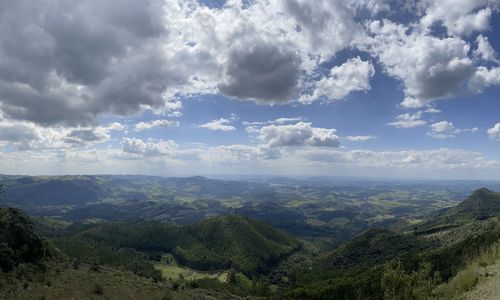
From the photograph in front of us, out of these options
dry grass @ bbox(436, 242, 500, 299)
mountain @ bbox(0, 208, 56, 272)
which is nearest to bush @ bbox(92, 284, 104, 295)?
mountain @ bbox(0, 208, 56, 272)

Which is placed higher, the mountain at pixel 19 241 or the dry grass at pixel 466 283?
the dry grass at pixel 466 283

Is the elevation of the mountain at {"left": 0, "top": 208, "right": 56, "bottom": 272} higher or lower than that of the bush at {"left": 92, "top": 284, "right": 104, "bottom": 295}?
higher

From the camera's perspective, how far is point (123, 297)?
60.6 meters

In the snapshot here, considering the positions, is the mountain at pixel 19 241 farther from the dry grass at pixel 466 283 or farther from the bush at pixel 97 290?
the dry grass at pixel 466 283

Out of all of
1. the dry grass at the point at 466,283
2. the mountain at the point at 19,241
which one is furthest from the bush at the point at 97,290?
the dry grass at the point at 466,283

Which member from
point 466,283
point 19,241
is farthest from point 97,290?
point 466,283

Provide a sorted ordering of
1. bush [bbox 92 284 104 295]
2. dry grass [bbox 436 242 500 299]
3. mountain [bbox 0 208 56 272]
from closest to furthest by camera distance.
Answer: dry grass [bbox 436 242 500 299]
bush [bbox 92 284 104 295]
mountain [bbox 0 208 56 272]

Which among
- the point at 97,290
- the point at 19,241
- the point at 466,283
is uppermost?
the point at 466,283

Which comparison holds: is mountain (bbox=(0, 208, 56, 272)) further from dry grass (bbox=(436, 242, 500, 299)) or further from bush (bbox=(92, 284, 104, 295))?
dry grass (bbox=(436, 242, 500, 299))

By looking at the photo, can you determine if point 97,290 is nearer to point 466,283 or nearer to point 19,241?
point 19,241

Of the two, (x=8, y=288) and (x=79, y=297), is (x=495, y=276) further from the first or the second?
(x=8, y=288)

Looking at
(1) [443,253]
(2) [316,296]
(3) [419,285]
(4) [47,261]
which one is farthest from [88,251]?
(3) [419,285]

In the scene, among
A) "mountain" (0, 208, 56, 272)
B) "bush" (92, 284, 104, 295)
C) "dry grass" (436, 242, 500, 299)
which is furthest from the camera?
"mountain" (0, 208, 56, 272)

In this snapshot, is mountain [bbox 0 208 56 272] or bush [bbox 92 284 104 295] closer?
bush [bbox 92 284 104 295]
